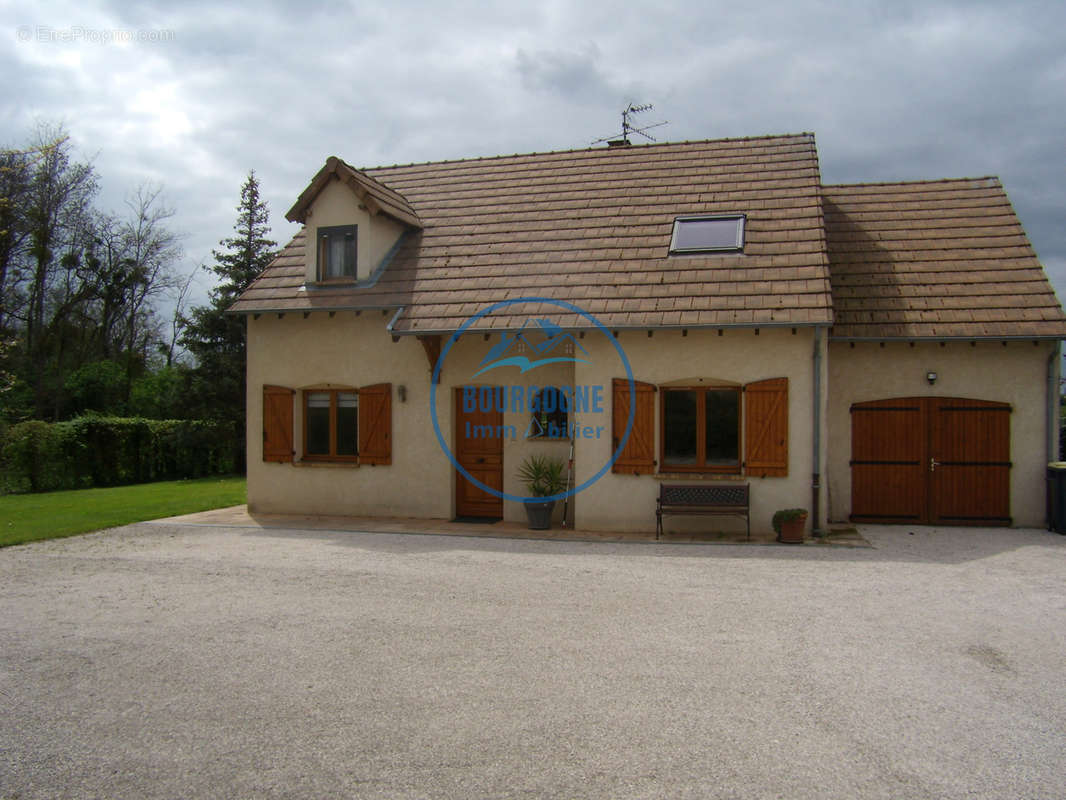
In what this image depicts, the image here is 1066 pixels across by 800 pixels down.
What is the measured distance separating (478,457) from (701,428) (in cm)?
383

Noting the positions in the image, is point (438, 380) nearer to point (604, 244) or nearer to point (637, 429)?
point (637, 429)

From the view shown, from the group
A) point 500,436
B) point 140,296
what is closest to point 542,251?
point 500,436

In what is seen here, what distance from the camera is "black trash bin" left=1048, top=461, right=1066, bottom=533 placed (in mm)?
11430

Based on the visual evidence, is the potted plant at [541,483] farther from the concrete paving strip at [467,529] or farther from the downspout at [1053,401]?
the downspout at [1053,401]

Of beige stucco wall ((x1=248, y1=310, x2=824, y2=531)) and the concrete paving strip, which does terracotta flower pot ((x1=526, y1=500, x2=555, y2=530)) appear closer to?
the concrete paving strip

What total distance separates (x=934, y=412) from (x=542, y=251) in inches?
276

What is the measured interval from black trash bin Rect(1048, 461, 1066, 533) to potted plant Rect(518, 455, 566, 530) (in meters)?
7.46

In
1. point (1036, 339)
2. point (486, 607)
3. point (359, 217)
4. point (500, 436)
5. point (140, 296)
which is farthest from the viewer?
point (140, 296)

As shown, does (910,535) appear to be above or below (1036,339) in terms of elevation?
below

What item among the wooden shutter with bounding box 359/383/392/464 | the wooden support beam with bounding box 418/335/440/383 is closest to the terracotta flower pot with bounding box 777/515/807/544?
the wooden support beam with bounding box 418/335/440/383

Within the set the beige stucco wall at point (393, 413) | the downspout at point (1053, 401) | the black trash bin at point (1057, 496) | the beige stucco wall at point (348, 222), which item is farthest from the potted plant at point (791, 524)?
the beige stucco wall at point (348, 222)

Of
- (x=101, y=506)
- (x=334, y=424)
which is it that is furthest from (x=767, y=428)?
(x=101, y=506)

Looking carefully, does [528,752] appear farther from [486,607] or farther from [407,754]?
[486,607]

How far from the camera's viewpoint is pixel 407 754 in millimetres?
4305
